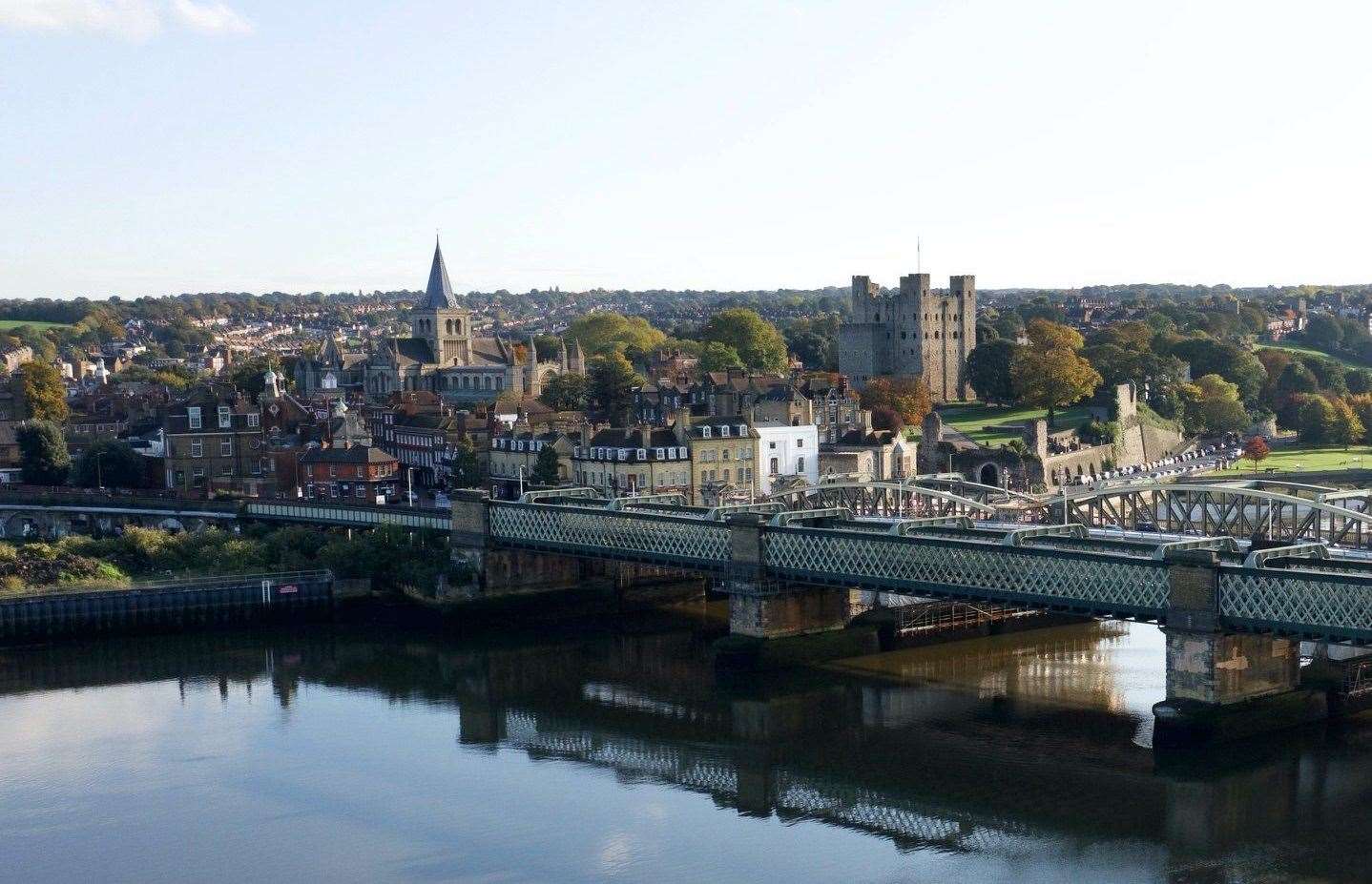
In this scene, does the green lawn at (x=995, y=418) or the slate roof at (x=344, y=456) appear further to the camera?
the green lawn at (x=995, y=418)

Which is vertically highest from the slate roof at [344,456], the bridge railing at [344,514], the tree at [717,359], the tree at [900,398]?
the tree at [717,359]

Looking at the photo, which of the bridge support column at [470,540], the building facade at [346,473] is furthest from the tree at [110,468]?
the bridge support column at [470,540]

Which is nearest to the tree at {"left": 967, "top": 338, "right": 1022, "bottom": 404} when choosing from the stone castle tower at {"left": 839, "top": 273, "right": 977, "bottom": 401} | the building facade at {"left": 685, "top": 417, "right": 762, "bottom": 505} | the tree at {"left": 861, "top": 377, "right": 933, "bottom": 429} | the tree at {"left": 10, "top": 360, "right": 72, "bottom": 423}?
the stone castle tower at {"left": 839, "top": 273, "right": 977, "bottom": 401}

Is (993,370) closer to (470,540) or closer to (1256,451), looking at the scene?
(1256,451)

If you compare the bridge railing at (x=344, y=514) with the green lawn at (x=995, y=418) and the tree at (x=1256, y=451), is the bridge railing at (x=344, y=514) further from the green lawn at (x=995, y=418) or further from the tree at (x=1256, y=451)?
the tree at (x=1256, y=451)

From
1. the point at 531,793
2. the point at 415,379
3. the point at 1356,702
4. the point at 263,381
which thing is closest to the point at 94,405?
the point at 263,381

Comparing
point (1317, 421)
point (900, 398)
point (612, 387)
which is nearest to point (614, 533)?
point (612, 387)

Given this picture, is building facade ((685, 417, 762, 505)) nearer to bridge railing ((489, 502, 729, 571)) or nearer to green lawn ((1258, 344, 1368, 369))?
bridge railing ((489, 502, 729, 571))
